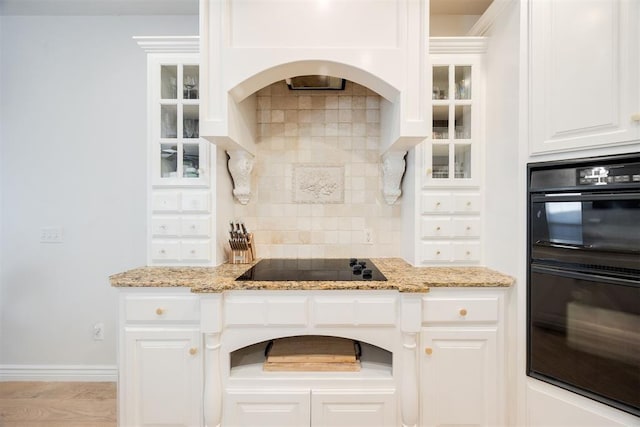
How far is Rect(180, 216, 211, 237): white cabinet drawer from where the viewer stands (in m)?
1.84

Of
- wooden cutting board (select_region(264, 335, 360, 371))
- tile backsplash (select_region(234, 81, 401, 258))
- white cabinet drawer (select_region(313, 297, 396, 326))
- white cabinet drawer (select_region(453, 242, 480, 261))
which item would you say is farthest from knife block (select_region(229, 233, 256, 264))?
white cabinet drawer (select_region(453, 242, 480, 261))

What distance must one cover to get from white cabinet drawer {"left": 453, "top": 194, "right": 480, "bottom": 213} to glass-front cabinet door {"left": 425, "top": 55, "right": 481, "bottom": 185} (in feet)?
0.30

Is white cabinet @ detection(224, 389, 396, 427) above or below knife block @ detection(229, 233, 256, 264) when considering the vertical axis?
below

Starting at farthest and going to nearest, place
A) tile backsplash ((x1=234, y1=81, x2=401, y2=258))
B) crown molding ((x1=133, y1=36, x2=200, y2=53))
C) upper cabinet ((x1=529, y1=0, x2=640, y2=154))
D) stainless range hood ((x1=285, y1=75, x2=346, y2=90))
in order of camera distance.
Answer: tile backsplash ((x1=234, y1=81, x2=401, y2=258)) → stainless range hood ((x1=285, y1=75, x2=346, y2=90)) → crown molding ((x1=133, y1=36, x2=200, y2=53)) → upper cabinet ((x1=529, y1=0, x2=640, y2=154))

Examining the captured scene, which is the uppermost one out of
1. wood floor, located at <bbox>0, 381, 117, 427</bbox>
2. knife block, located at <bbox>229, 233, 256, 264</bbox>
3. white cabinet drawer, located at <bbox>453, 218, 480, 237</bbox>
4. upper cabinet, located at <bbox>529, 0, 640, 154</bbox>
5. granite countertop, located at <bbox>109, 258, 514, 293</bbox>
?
upper cabinet, located at <bbox>529, 0, 640, 154</bbox>

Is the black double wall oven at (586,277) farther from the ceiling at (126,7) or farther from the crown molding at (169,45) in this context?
the crown molding at (169,45)

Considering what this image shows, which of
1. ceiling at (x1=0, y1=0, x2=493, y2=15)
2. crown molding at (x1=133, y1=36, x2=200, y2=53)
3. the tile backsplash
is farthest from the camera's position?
the tile backsplash

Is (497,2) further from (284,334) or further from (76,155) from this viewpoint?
(76,155)

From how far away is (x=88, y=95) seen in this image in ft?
7.34

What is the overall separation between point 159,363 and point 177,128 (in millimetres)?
1388

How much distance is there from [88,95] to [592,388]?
3.61 m

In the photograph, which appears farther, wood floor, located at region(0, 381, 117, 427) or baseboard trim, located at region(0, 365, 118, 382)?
baseboard trim, located at region(0, 365, 118, 382)

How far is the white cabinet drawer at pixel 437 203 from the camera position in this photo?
1.86m

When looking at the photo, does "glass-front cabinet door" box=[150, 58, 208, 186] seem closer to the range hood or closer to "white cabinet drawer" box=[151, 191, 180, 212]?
"white cabinet drawer" box=[151, 191, 180, 212]
